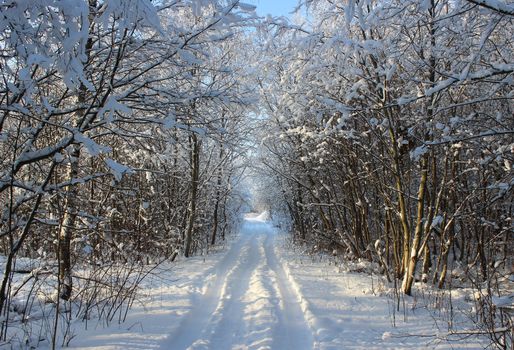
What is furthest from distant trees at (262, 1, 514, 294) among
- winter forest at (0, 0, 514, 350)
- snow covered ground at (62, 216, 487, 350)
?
snow covered ground at (62, 216, 487, 350)

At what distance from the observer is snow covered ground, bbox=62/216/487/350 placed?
4242 mm

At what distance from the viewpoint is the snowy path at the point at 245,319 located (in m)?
4.34

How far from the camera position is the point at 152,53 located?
4203 millimetres

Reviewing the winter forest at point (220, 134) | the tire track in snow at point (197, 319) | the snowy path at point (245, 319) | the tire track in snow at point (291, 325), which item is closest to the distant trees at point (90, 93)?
the winter forest at point (220, 134)

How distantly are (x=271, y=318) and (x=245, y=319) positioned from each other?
16.1 inches

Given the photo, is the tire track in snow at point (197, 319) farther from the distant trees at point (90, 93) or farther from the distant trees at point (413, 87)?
the distant trees at point (413, 87)

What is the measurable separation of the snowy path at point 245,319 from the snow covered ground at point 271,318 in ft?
0.04

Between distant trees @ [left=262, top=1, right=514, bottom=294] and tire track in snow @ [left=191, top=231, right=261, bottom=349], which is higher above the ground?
distant trees @ [left=262, top=1, right=514, bottom=294]

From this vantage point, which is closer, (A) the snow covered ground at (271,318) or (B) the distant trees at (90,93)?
(B) the distant trees at (90,93)

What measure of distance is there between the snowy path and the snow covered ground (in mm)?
13

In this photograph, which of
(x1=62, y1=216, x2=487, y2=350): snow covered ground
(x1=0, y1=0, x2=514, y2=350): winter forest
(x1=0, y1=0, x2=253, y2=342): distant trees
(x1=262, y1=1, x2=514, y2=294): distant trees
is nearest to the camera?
(x1=0, y1=0, x2=253, y2=342): distant trees

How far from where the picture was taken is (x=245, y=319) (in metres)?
5.31

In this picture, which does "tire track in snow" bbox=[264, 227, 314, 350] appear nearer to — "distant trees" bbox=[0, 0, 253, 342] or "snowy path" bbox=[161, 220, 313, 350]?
"snowy path" bbox=[161, 220, 313, 350]

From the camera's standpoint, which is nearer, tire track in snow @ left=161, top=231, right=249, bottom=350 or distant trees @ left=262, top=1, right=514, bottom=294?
distant trees @ left=262, top=1, right=514, bottom=294
